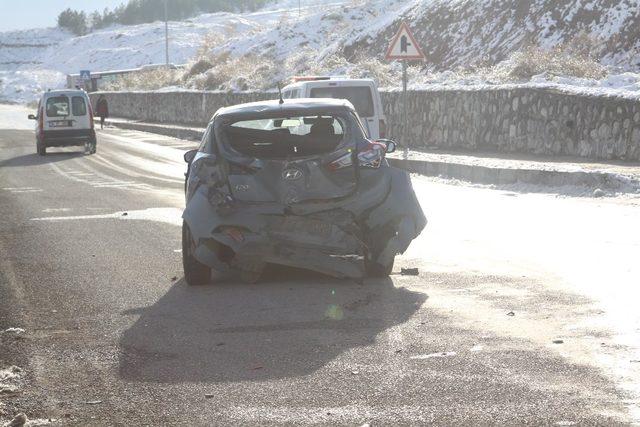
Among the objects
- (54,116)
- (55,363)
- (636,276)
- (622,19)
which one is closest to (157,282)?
(55,363)

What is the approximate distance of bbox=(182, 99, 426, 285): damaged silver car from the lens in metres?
9.18

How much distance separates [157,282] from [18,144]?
32.2m

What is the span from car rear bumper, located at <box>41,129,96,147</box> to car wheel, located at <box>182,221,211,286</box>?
2414 cm

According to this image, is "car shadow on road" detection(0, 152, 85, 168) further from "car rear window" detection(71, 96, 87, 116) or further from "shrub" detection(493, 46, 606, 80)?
"shrub" detection(493, 46, 606, 80)

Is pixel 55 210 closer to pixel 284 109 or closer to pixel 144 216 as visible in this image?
pixel 144 216

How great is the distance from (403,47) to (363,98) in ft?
A: 13.2

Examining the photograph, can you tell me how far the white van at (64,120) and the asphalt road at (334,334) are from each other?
19.7 m

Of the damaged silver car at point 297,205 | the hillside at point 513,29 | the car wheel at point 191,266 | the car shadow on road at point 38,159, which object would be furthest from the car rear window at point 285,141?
the hillside at point 513,29

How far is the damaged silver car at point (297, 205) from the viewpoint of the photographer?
9180 mm

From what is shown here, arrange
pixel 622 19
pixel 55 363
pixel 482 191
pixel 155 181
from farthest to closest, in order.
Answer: pixel 622 19 → pixel 155 181 → pixel 482 191 → pixel 55 363

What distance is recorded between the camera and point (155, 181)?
71.7 ft

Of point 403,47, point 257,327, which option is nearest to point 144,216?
point 257,327

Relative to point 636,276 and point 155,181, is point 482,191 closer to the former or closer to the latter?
point 155,181

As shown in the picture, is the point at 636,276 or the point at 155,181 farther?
the point at 155,181
